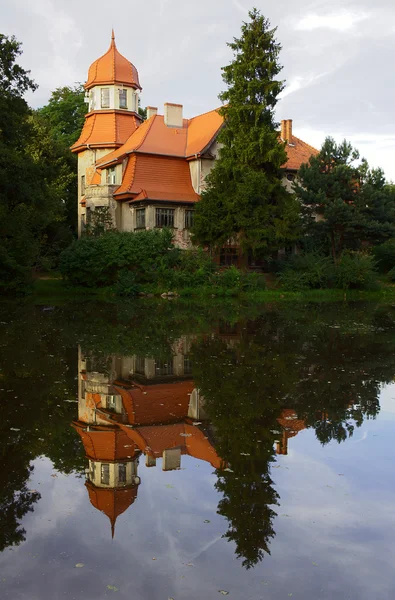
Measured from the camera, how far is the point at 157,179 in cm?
3878

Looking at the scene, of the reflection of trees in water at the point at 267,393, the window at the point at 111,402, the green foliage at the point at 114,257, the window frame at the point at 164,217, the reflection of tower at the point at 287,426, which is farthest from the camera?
the window frame at the point at 164,217

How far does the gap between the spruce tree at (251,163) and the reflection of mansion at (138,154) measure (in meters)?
3.49

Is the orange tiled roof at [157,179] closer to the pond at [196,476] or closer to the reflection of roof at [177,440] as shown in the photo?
the pond at [196,476]

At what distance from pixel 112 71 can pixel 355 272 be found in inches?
986

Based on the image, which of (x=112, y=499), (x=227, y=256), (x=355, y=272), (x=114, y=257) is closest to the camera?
(x=112, y=499)

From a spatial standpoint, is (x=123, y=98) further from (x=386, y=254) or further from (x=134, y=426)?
(x=134, y=426)

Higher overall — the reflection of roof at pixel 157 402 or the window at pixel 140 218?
the window at pixel 140 218

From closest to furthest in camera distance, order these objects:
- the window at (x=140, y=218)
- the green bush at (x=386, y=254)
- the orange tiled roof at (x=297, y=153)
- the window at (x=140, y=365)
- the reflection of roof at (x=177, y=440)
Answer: the reflection of roof at (x=177, y=440) < the window at (x=140, y=365) < the window at (x=140, y=218) < the green bush at (x=386, y=254) < the orange tiled roof at (x=297, y=153)

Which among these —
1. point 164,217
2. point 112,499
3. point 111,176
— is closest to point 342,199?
point 164,217

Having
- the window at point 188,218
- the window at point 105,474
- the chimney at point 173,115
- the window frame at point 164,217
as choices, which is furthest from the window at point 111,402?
the chimney at point 173,115

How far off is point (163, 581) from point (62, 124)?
5651 centimetres

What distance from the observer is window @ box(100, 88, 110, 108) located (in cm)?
4538

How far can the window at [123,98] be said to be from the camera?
4538 centimetres

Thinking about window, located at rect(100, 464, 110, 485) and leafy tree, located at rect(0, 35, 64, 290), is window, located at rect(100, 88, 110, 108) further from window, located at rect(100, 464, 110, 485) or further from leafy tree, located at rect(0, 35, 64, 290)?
window, located at rect(100, 464, 110, 485)
